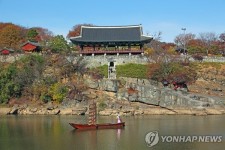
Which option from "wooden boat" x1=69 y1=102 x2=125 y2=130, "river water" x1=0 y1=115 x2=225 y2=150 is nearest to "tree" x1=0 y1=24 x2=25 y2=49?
"river water" x1=0 y1=115 x2=225 y2=150

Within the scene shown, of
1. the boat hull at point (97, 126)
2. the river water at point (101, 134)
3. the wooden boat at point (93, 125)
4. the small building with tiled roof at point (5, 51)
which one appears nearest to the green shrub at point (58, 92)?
the river water at point (101, 134)

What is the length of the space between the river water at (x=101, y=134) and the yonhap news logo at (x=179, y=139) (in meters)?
0.40

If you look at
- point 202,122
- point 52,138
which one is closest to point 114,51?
point 202,122

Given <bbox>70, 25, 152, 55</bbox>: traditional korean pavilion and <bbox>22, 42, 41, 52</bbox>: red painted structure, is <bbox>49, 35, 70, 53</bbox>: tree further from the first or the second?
<bbox>70, 25, 152, 55</bbox>: traditional korean pavilion

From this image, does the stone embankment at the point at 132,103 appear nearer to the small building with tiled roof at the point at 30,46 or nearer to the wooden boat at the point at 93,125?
the wooden boat at the point at 93,125

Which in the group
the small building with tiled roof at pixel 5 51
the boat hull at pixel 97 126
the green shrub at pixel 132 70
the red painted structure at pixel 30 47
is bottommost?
the boat hull at pixel 97 126

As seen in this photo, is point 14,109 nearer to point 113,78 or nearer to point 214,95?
point 113,78

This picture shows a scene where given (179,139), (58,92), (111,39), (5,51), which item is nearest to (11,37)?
(5,51)

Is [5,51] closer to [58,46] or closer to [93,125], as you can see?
[58,46]

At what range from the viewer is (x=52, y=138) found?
33.0 m

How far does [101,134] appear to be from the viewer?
3544 centimetres

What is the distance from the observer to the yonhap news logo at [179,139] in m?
30.7

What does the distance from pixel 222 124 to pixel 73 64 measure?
2817 cm

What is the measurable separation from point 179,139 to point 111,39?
36317 mm
